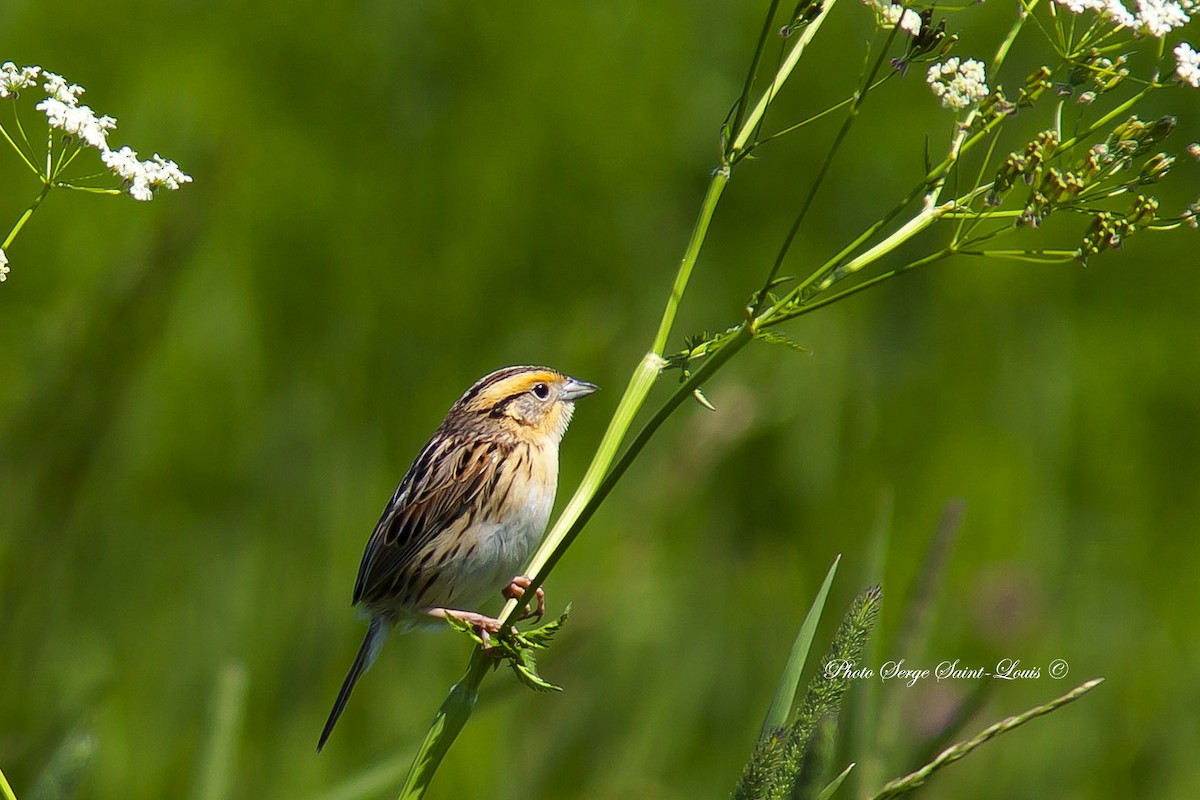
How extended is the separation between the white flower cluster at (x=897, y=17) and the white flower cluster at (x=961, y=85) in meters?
0.09

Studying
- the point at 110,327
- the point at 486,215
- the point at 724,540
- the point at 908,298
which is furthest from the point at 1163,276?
the point at 110,327

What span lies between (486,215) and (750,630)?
2.07 meters

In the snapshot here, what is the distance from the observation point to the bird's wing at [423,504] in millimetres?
3453

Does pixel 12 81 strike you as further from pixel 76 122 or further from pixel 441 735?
pixel 441 735

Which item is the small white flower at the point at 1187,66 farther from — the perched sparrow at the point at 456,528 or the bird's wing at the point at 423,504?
the bird's wing at the point at 423,504

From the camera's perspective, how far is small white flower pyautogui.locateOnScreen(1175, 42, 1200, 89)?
186 cm

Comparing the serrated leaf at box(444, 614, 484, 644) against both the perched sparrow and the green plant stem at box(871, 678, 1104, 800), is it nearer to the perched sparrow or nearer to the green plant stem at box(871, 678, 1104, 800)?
the green plant stem at box(871, 678, 1104, 800)

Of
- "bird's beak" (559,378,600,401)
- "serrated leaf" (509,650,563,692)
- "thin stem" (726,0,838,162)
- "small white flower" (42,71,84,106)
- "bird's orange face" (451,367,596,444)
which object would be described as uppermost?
"bird's beak" (559,378,600,401)

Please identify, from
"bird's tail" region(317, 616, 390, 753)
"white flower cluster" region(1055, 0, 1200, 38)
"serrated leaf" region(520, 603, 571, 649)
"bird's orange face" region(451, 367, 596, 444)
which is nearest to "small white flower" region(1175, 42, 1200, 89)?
"white flower cluster" region(1055, 0, 1200, 38)

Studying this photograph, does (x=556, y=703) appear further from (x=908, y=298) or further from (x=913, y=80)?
(x=913, y=80)

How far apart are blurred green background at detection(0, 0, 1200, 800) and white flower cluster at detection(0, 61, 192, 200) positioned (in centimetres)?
189

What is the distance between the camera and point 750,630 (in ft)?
17.3

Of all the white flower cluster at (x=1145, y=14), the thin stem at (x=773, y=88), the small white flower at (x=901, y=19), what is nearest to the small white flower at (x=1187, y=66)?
the white flower cluster at (x=1145, y=14)

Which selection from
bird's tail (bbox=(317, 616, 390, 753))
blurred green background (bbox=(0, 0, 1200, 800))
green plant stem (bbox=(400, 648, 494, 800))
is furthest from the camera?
blurred green background (bbox=(0, 0, 1200, 800))
